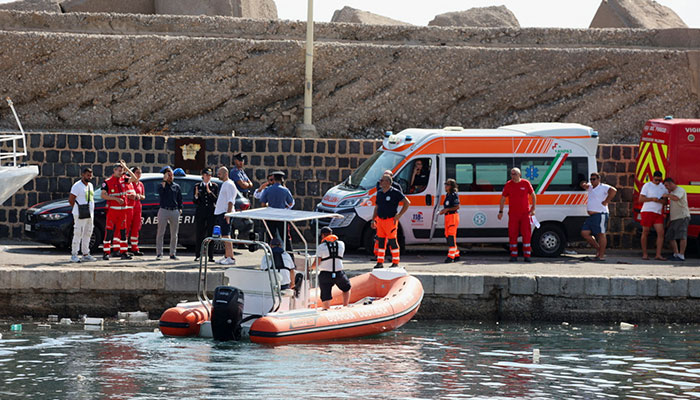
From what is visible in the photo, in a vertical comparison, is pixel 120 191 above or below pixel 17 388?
above

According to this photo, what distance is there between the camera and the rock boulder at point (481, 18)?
40.3 m

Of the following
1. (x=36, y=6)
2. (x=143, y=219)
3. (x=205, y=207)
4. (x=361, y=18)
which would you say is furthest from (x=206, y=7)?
(x=205, y=207)

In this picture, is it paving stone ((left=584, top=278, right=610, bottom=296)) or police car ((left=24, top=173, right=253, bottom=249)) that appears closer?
paving stone ((left=584, top=278, right=610, bottom=296))

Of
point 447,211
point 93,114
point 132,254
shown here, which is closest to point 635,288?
point 447,211

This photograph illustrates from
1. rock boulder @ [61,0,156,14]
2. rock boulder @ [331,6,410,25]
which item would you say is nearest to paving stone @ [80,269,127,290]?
rock boulder @ [331,6,410,25]

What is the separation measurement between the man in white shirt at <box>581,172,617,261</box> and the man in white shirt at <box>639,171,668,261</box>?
84 centimetres

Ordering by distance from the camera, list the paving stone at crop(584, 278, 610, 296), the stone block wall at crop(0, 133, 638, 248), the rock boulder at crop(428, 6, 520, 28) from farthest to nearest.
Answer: the rock boulder at crop(428, 6, 520, 28)
the stone block wall at crop(0, 133, 638, 248)
the paving stone at crop(584, 278, 610, 296)

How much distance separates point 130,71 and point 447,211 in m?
16.1

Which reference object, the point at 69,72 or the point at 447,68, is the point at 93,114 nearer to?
the point at 69,72

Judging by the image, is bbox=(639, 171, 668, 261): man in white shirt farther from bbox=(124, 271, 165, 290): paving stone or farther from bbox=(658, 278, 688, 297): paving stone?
bbox=(124, 271, 165, 290): paving stone

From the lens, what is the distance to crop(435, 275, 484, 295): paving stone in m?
17.4

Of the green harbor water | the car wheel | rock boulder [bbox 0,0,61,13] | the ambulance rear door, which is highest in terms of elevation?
rock boulder [bbox 0,0,61,13]

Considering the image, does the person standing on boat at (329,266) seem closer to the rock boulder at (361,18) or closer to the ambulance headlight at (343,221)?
the ambulance headlight at (343,221)

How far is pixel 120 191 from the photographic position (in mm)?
19375
